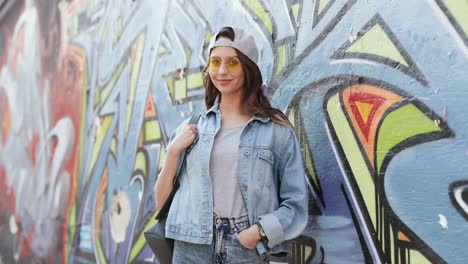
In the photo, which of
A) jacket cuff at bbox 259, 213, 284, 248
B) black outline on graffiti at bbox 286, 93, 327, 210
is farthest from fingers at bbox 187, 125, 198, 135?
black outline on graffiti at bbox 286, 93, 327, 210

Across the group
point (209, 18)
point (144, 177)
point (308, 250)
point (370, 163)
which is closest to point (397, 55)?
point (370, 163)

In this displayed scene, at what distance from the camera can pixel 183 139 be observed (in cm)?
228

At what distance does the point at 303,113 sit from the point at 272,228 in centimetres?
85

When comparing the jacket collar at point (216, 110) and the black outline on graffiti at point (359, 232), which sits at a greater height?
the jacket collar at point (216, 110)

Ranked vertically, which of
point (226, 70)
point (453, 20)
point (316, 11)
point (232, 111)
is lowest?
point (232, 111)

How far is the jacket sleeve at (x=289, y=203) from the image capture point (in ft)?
6.68

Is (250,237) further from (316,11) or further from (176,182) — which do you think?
(316,11)

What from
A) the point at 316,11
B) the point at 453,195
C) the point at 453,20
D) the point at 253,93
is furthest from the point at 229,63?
the point at 453,195

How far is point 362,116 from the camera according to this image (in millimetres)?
2361

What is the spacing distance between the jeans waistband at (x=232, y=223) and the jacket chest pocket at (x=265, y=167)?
16 cm

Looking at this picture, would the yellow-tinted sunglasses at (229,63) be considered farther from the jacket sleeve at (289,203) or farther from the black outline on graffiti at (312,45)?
the black outline on graffiti at (312,45)

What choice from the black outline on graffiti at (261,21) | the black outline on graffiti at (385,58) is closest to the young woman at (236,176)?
the black outline on graffiti at (385,58)

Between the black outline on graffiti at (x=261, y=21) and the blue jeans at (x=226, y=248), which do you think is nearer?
the blue jeans at (x=226, y=248)

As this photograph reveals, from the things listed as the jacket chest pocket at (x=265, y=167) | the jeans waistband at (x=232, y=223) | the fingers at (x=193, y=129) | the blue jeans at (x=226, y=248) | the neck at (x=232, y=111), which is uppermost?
the neck at (x=232, y=111)
